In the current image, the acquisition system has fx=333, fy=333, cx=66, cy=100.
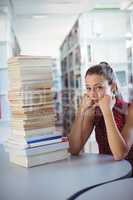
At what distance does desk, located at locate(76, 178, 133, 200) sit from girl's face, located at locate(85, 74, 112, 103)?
0.54 meters

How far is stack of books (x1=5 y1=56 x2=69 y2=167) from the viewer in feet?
4.11

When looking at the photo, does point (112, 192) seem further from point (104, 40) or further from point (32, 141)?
point (104, 40)

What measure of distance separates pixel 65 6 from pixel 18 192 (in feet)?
15.3

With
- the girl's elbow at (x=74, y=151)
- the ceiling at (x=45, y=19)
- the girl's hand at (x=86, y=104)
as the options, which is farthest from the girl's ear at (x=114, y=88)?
the ceiling at (x=45, y=19)

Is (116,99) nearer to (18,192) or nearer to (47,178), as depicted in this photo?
(47,178)

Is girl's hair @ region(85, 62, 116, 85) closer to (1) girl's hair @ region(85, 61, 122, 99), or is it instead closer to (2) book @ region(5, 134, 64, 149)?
(1) girl's hair @ region(85, 61, 122, 99)

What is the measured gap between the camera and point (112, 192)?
2.86ft

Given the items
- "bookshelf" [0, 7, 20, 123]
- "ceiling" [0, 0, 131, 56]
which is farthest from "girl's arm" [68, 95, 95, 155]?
"ceiling" [0, 0, 131, 56]

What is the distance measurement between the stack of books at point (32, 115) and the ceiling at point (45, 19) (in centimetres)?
306

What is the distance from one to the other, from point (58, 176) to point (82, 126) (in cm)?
45

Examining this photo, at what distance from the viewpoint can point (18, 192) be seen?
94cm

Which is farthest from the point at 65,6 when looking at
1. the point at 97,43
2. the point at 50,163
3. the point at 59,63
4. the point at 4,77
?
the point at 50,163

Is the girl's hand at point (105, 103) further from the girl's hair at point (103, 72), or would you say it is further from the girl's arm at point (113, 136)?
the girl's hair at point (103, 72)

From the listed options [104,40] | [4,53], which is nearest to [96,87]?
[4,53]
